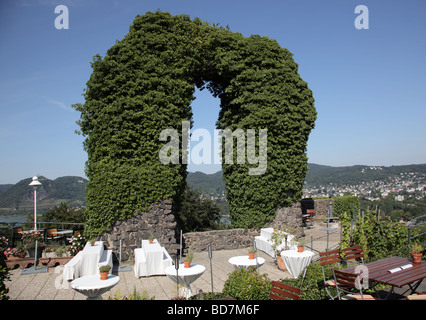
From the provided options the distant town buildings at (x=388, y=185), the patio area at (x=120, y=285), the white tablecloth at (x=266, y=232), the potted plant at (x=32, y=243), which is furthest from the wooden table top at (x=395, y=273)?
the distant town buildings at (x=388, y=185)

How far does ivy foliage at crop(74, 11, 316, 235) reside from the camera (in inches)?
427

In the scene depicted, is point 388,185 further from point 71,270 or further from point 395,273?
point 71,270

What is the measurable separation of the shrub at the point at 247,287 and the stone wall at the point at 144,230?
5531mm

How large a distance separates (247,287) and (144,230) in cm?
617

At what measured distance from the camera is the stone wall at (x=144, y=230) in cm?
1048

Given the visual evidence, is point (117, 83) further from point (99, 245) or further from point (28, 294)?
point (28, 294)

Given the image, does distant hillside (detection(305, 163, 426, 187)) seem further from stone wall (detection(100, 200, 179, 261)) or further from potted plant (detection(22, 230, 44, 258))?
potted plant (detection(22, 230, 44, 258))

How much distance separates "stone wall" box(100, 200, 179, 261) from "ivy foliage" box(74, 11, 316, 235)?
33 cm

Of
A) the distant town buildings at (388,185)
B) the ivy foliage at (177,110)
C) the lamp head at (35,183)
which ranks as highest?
the ivy foliage at (177,110)

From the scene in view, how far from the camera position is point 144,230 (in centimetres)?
1084

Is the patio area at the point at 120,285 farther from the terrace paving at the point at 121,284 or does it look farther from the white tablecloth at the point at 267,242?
the white tablecloth at the point at 267,242

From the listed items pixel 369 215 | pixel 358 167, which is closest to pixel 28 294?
pixel 369 215

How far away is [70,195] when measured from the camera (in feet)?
120
